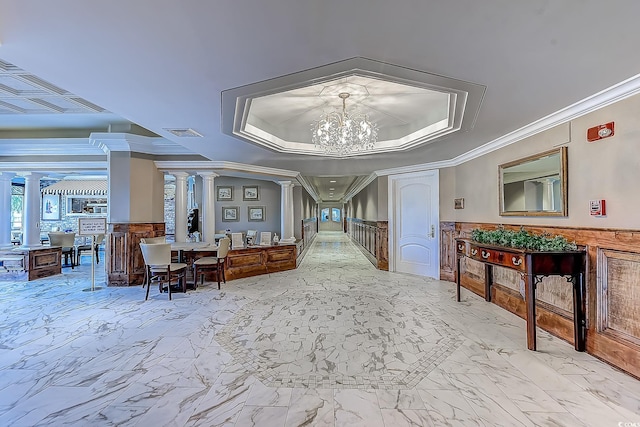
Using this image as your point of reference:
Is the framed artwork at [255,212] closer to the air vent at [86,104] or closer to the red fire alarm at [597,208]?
the air vent at [86,104]

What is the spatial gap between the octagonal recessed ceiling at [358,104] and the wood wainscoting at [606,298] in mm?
1634

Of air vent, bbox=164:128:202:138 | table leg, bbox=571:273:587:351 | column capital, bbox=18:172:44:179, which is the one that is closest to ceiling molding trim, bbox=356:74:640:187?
table leg, bbox=571:273:587:351

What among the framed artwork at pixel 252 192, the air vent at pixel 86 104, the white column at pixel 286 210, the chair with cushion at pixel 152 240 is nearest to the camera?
the air vent at pixel 86 104

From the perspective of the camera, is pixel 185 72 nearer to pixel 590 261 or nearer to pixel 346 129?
pixel 346 129

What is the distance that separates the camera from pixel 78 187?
11195 millimetres

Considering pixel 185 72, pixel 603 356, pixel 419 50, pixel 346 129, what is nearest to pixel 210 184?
pixel 346 129

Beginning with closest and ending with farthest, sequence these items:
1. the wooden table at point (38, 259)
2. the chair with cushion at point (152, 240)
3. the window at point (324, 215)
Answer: the chair with cushion at point (152, 240), the wooden table at point (38, 259), the window at point (324, 215)

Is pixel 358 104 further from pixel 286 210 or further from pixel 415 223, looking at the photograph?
pixel 286 210

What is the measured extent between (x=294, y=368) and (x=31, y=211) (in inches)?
314

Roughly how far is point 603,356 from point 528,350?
549 millimetres

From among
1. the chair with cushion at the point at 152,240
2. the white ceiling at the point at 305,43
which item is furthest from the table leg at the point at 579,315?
the chair with cushion at the point at 152,240

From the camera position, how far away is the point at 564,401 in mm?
2039

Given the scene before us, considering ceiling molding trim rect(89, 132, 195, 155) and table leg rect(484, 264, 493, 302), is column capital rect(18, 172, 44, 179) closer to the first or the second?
ceiling molding trim rect(89, 132, 195, 155)

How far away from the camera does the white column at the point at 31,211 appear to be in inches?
270
